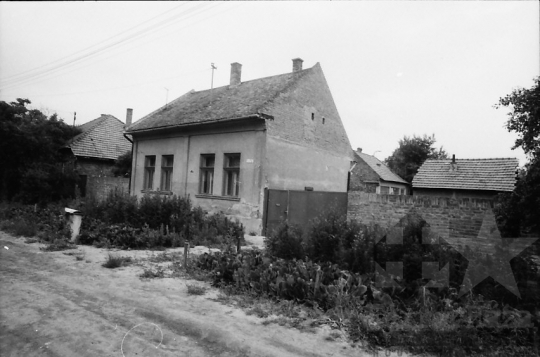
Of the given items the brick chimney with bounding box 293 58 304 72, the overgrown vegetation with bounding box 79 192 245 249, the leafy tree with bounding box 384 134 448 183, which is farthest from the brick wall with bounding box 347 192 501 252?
the leafy tree with bounding box 384 134 448 183

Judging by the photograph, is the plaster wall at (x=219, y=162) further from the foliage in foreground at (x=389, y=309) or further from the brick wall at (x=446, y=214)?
the foliage in foreground at (x=389, y=309)

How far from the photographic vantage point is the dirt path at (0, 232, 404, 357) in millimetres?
3699

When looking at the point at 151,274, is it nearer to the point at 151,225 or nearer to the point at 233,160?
the point at 151,225

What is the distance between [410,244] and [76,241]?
9.36 meters

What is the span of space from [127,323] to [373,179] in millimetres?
30107

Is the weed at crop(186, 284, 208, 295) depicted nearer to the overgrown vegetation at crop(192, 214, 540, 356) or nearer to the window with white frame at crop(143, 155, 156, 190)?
the overgrown vegetation at crop(192, 214, 540, 356)

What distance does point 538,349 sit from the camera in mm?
3762

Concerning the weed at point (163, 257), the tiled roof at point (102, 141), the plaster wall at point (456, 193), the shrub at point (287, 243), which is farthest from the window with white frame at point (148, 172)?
the plaster wall at point (456, 193)

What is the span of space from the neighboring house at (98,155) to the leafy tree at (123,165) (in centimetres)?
58

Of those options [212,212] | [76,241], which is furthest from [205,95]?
[76,241]

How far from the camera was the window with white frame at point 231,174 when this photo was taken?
14.0 m

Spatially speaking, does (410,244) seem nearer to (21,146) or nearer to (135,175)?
(135,175)

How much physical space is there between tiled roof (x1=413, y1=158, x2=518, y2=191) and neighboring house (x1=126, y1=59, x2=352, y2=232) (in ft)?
24.5

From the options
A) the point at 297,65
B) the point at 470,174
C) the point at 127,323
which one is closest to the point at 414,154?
the point at 470,174
